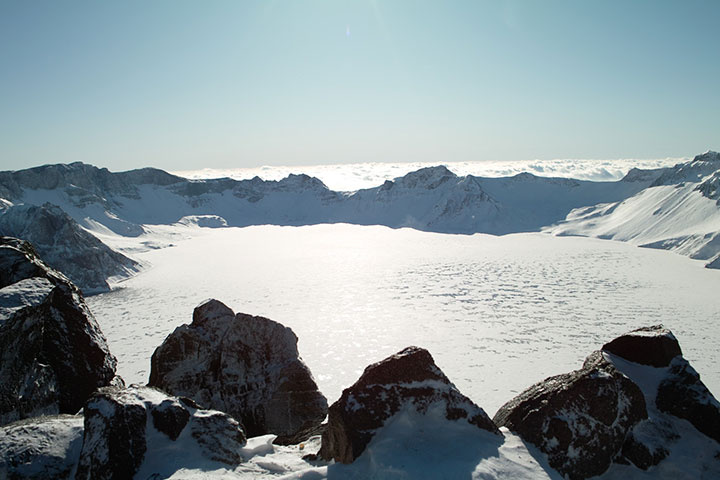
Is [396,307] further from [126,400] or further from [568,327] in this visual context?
[126,400]

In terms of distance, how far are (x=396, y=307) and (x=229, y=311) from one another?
20571 millimetres

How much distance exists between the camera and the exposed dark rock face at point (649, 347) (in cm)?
788

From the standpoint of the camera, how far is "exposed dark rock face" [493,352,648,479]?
6.43 metres

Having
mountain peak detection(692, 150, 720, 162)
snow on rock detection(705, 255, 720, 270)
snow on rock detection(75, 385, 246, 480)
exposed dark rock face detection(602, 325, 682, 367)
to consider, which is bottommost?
snow on rock detection(705, 255, 720, 270)

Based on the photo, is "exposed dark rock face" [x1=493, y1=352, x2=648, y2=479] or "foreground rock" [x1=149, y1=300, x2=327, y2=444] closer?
"exposed dark rock face" [x1=493, y1=352, x2=648, y2=479]

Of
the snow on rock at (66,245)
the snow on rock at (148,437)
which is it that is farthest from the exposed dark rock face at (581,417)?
the snow on rock at (66,245)

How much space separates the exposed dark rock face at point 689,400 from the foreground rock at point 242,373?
25.5ft

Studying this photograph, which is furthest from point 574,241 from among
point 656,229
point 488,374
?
point 488,374

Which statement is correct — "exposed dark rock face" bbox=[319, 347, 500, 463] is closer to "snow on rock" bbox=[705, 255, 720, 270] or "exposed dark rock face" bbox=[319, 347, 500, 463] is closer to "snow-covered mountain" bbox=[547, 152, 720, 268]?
"snow on rock" bbox=[705, 255, 720, 270]

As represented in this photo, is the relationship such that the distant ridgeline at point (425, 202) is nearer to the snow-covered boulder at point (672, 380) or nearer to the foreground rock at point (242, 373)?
the snow-covered boulder at point (672, 380)

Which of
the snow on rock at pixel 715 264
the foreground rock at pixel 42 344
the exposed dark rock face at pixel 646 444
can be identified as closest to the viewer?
the exposed dark rock face at pixel 646 444

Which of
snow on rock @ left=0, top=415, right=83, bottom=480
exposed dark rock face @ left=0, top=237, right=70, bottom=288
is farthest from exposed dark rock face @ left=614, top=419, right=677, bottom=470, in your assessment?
exposed dark rock face @ left=0, top=237, right=70, bottom=288

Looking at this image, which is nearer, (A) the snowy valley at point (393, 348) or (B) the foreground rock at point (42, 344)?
(A) the snowy valley at point (393, 348)

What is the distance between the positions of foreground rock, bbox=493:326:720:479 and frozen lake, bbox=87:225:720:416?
30.5 ft
